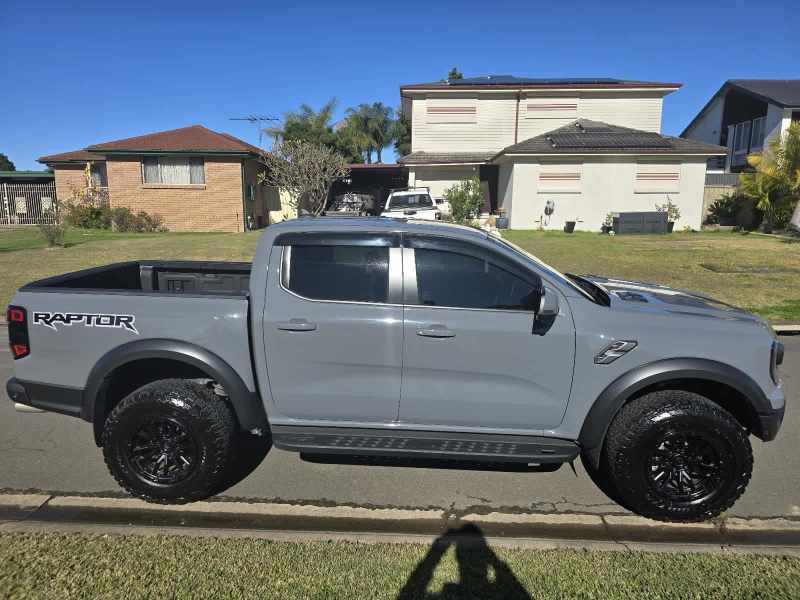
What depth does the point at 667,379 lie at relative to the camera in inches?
128

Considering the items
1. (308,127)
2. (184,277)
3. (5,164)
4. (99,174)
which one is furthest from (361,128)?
(5,164)

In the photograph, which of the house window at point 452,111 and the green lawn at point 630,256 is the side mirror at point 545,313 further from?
the house window at point 452,111

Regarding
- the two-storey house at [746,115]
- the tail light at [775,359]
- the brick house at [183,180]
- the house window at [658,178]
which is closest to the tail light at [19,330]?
the tail light at [775,359]

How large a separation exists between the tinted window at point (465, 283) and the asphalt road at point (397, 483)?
1.32 meters

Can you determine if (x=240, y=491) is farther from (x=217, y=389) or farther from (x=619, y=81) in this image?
(x=619, y=81)

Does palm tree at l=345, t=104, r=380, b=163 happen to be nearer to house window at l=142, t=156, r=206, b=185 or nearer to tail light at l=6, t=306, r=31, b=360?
house window at l=142, t=156, r=206, b=185

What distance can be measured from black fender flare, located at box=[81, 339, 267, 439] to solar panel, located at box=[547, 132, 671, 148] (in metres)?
22.6

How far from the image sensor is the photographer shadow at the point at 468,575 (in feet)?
8.68

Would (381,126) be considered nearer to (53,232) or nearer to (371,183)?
(371,183)

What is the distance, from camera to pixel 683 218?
2341 centimetres

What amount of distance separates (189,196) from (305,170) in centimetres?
592

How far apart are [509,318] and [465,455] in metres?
0.89

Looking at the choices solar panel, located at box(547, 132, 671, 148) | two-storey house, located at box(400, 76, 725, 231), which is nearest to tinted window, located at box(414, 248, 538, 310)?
two-storey house, located at box(400, 76, 725, 231)

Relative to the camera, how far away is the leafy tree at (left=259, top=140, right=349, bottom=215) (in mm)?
23234
